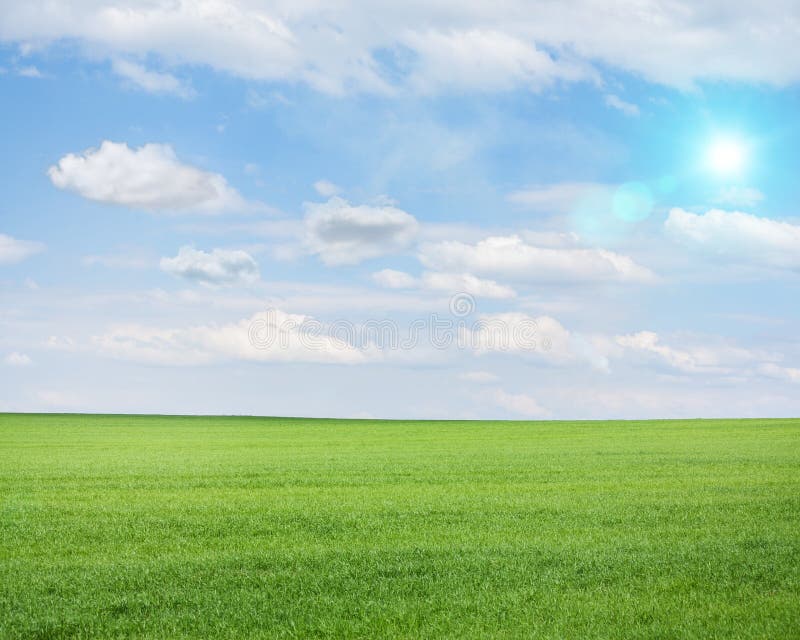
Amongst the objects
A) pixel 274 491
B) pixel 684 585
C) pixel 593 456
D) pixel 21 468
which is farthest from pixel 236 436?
pixel 684 585

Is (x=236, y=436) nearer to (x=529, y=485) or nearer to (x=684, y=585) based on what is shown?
(x=529, y=485)

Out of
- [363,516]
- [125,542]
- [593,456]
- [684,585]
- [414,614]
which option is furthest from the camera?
[593,456]

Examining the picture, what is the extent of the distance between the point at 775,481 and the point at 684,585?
1265cm

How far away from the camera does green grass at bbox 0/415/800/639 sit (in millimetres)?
9414

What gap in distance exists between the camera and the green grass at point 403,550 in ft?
30.9

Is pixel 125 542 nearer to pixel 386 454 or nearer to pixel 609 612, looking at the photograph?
pixel 609 612

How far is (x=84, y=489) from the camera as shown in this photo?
2136 cm

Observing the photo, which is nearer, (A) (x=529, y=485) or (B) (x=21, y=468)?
(A) (x=529, y=485)

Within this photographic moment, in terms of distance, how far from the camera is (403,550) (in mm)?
12570

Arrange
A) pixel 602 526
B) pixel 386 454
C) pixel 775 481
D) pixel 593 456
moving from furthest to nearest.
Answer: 1. pixel 386 454
2. pixel 593 456
3. pixel 775 481
4. pixel 602 526

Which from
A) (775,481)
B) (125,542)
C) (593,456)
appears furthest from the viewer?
(593,456)

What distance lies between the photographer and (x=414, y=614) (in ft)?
31.1

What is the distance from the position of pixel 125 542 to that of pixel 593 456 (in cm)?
1994

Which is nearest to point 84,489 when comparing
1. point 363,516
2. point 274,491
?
point 274,491
